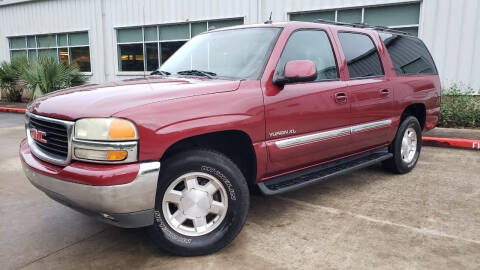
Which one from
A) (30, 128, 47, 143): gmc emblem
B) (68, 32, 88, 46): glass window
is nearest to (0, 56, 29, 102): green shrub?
(68, 32, 88, 46): glass window

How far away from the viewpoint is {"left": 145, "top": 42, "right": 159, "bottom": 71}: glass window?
14.6m

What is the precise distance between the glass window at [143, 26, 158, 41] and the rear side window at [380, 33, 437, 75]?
11.0m

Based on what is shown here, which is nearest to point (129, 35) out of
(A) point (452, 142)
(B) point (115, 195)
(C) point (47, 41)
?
(C) point (47, 41)

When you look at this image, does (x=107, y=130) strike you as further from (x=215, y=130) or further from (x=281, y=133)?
(x=281, y=133)

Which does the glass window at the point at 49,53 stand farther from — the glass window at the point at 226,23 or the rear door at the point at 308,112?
the rear door at the point at 308,112

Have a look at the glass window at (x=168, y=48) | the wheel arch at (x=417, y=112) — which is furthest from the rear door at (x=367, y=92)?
the glass window at (x=168, y=48)

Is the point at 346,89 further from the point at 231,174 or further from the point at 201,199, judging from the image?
the point at 201,199

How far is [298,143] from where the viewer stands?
3.50 metres

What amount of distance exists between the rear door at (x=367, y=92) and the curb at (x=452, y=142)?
9.04ft

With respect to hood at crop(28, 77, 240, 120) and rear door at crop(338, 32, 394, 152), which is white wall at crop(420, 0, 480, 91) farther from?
hood at crop(28, 77, 240, 120)

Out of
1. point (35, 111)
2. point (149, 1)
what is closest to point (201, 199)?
point (35, 111)

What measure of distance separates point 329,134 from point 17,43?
20868mm

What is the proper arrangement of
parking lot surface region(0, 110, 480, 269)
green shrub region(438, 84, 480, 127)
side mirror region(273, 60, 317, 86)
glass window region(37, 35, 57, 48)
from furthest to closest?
1. glass window region(37, 35, 57, 48)
2. green shrub region(438, 84, 480, 127)
3. side mirror region(273, 60, 317, 86)
4. parking lot surface region(0, 110, 480, 269)

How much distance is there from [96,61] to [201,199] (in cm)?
1488
